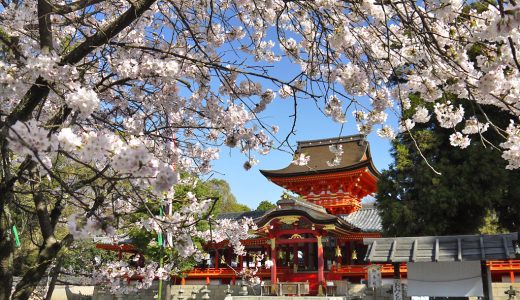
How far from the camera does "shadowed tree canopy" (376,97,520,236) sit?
44.9 ft

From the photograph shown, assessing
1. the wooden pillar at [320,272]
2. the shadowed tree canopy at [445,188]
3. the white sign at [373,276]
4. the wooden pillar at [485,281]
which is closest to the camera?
the wooden pillar at [485,281]

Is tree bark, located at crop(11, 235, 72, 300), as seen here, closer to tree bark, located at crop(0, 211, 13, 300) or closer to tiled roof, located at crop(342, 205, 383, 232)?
tree bark, located at crop(0, 211, 13, 300)

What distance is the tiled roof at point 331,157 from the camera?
21150 millimetres

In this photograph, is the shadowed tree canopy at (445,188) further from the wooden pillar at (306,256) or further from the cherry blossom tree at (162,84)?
the cherry blossom tree at (162,84)

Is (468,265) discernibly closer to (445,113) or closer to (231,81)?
(445,113)

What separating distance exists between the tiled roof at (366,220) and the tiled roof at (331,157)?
210cm

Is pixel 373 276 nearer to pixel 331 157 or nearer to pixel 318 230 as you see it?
pixel 318 230

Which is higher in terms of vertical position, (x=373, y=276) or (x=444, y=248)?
(x=444, y=248)

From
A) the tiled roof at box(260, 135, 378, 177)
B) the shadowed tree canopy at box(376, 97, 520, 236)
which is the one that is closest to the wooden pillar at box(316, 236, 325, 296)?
the tiled roof at box(260, 135, 378, 177)

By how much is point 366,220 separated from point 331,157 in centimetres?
436

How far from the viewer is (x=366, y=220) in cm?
2095

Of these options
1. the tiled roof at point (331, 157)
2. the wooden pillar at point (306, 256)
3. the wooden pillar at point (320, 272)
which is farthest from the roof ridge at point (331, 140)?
the wooden pillar at point (320, 272)

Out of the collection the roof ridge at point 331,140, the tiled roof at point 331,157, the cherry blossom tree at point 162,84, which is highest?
the roof ridge at point 331,140

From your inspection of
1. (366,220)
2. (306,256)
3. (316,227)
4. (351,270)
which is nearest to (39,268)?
(316,227)
